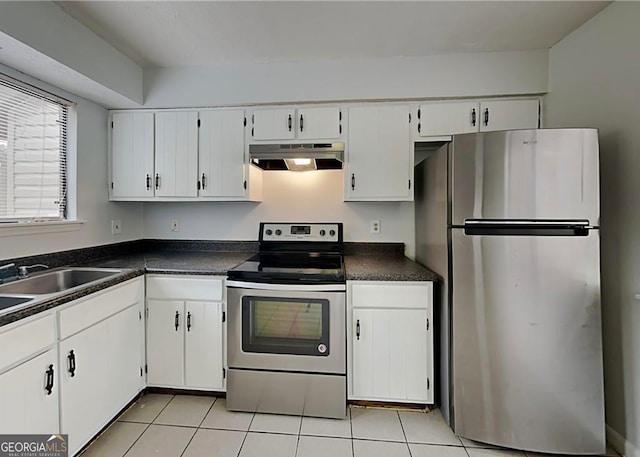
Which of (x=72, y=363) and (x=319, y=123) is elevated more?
(x=319, y=123)

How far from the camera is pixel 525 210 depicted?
161 cm

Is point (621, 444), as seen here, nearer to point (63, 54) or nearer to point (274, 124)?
point (274, 124)

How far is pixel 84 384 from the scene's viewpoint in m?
1.59

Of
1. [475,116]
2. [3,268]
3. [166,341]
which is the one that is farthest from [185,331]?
[475,116]

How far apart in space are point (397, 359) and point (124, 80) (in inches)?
103

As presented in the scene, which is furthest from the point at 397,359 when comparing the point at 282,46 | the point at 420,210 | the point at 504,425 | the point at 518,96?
the point at 282,46

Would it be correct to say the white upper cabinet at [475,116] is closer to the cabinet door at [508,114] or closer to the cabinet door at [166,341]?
the cabinet door at [508,114]

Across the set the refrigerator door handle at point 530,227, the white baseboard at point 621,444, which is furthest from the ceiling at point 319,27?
the white baseboard at point 621,444

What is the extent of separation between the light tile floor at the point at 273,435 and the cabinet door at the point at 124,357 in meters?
0.15

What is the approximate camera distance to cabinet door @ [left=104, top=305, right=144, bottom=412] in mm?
1802

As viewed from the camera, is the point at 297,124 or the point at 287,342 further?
the point at 297,124

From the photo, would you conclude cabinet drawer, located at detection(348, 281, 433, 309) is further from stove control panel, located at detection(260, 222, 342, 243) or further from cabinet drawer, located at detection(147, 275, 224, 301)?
cabinet drawer, located at detection(147, 275, 224, 301)

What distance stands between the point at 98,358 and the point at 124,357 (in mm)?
226

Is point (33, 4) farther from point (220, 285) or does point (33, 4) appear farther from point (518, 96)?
point (518, 96)
